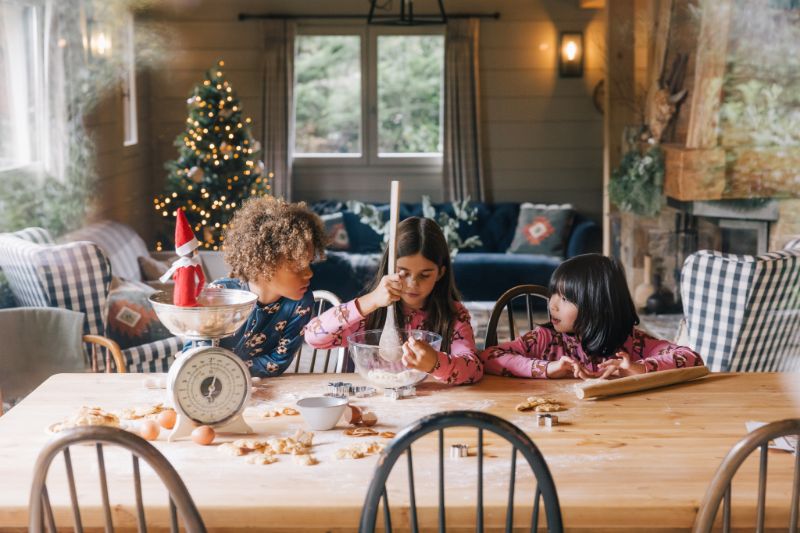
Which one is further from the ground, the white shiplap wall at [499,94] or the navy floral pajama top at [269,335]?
the white shiplap wall at [499,94]

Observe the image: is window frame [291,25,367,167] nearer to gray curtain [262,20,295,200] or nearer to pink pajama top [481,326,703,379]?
gray curtain [262,20,295,200]

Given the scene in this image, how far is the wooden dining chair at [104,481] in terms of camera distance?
3.84 feet

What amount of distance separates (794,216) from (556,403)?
3058 mm

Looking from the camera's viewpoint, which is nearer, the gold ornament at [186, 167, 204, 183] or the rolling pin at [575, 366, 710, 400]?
the rolling pin at [575, 366, 710, 400]

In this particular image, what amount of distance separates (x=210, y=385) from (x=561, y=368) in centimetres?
78

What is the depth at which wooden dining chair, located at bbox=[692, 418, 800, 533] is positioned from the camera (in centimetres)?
122

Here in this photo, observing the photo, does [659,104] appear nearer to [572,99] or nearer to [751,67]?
[751,67]

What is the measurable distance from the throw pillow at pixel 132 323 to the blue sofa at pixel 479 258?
1.84m

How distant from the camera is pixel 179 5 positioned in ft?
22.4

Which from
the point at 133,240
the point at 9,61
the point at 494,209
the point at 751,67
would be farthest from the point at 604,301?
the point at 494,209

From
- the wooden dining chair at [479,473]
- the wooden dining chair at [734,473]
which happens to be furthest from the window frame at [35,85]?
the wooden dining chair at [734,473]

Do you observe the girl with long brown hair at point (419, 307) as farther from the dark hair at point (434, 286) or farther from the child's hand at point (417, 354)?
the child's hand at point (417, 354)

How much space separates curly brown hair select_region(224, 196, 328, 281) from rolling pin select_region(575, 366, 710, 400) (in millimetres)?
661

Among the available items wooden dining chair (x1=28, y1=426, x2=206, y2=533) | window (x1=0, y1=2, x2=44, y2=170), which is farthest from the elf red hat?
window (x1=0, y1=2, x2=44, y2=170)
